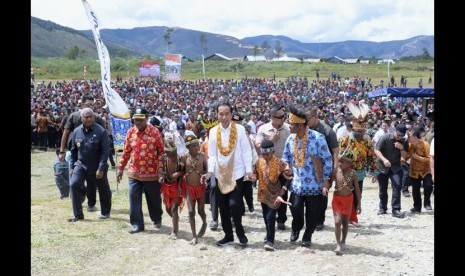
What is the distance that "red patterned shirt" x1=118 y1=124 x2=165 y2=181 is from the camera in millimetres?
7625

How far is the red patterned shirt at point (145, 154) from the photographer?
7.62 meters

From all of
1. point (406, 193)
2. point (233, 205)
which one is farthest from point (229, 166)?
point (406, 193)

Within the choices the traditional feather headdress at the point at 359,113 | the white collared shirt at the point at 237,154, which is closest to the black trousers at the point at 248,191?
the white collared shirt at the point at 237,154

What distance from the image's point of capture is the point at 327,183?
21.7 ft

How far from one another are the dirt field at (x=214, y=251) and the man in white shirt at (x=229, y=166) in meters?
0.41

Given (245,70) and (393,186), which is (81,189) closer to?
(393,186)

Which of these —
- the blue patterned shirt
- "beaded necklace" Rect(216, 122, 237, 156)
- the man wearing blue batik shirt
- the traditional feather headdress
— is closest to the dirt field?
the man wearing blue batik shirt

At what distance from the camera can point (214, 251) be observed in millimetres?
6797

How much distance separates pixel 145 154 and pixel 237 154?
141cm

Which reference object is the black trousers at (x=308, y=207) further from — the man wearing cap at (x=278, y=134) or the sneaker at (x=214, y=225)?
the sneaker at (x=214, y=225)
